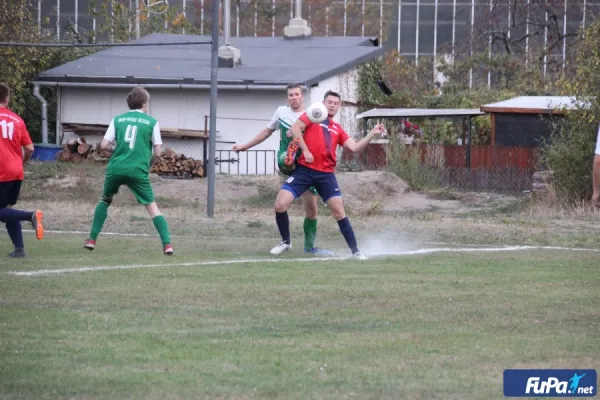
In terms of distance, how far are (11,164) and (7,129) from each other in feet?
1.18

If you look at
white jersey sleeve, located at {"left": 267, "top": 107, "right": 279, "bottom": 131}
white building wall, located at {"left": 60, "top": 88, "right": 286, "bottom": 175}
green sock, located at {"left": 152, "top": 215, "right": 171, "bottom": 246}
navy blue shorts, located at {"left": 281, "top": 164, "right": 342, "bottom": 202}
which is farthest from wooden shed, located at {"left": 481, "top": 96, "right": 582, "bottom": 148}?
green sock, located at {"left": 152, "top": 215, "right": 171, "bottom": 246}

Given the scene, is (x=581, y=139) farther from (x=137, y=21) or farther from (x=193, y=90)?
(x=137, y=21)

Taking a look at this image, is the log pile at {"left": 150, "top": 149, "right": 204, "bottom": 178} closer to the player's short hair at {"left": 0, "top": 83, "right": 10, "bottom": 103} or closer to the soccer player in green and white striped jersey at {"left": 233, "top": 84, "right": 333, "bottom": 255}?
the soccer player in green and white striped jersey at {"left": 233, "top": 84, "right": 333, "bottom": 255}

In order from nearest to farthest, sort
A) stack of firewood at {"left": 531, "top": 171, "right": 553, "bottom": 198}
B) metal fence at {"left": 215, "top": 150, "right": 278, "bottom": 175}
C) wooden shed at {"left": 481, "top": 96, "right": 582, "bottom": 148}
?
1. stack of firewood at {"left": 531, "top": 171, "right": 553, "bottom": 198}
2. wooden shed at {"left": 481, "top": 96, "right": 582, "bottom": 148}
3. metal fence at {"left": 215, "top": 150, "right": 278, "bottom": 175}

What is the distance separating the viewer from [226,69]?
29.1m

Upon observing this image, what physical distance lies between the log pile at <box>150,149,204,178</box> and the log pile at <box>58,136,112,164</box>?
4.84 feet

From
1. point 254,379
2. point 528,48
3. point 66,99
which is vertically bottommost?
point 254,379

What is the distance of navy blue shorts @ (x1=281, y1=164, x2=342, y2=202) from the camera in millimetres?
11477

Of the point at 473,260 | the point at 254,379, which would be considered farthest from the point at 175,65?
the point at 254,379

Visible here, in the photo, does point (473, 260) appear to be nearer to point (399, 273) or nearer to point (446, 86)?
point (399, 273)

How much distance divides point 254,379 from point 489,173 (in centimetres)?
2034

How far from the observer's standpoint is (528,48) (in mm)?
49125

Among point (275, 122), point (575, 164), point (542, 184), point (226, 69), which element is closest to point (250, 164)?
point (226, 69)

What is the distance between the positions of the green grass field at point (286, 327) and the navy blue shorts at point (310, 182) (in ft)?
2.68
